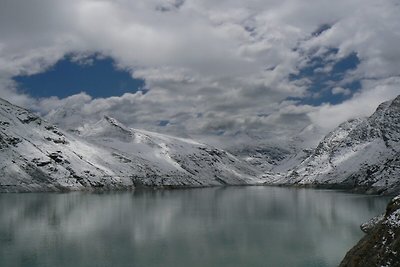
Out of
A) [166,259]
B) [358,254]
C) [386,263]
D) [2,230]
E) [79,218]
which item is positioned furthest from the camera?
[79,218]

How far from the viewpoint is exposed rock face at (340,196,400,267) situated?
31078mm

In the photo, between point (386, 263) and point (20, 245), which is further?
point (20, 245)

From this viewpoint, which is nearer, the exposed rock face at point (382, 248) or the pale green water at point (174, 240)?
the exposed rock face at point (382, 248)

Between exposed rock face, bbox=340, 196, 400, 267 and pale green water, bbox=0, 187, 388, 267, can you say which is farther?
pale green water, bbox=0, 187, 388, 267

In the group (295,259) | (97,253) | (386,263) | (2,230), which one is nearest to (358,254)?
(386,263)

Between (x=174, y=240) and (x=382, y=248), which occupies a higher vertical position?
(x=382, y=248)

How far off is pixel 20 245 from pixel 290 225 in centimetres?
5177

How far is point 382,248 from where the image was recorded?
32781 millimetres

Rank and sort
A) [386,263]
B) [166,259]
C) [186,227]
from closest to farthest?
[386,263]
[166,259]
[186,227]

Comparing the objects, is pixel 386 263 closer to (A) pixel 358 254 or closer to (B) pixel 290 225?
(A) pixel 358 254

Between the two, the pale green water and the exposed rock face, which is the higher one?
the exposed rock face

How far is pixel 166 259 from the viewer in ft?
185

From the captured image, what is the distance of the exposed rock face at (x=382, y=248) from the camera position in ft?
102

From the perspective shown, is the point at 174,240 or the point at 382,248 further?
the point at 174,240
